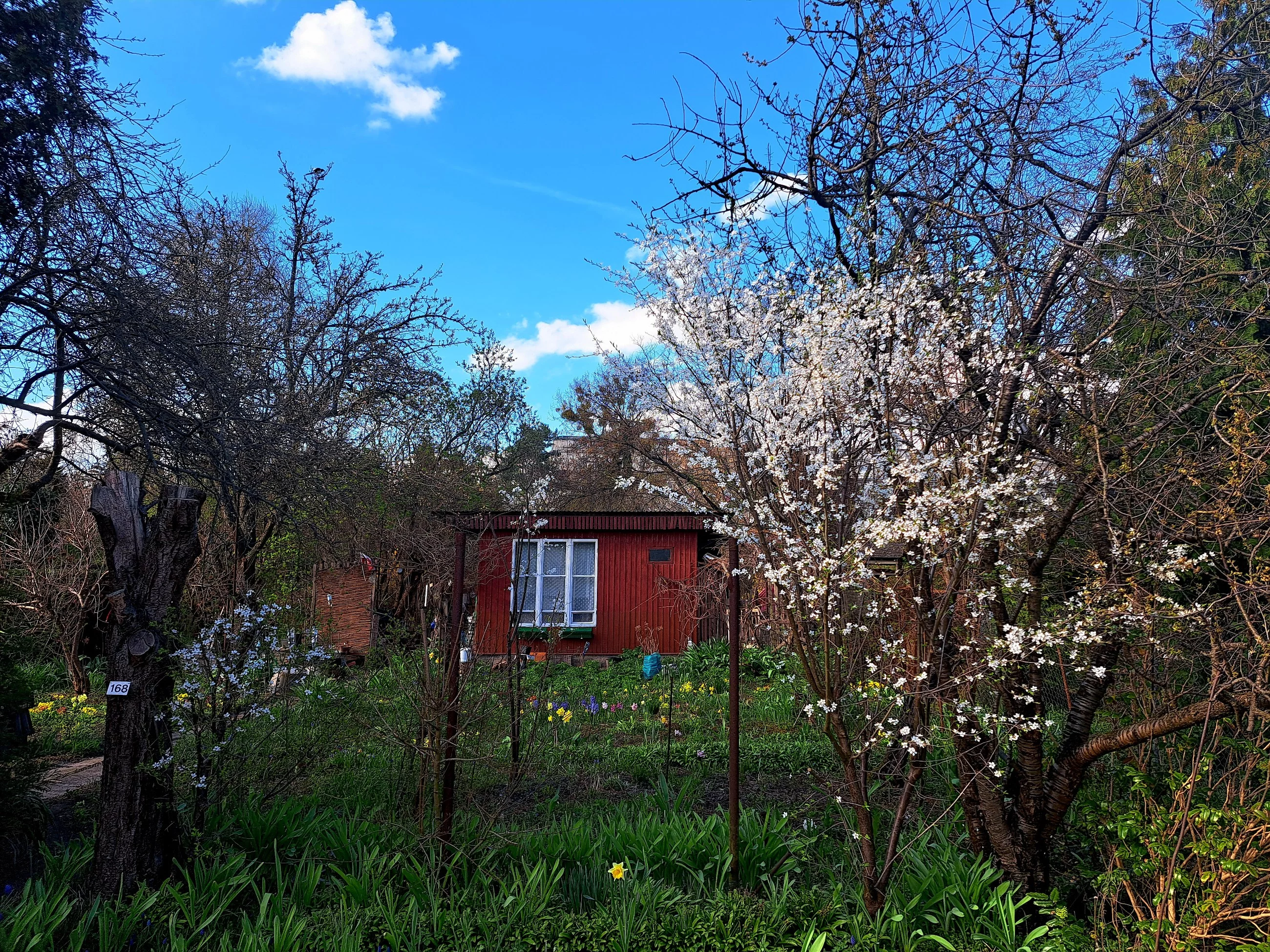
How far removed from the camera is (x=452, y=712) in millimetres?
3896

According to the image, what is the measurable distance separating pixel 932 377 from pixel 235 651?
3.90 m

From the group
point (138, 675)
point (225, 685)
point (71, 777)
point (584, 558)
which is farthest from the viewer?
point (584, 558)

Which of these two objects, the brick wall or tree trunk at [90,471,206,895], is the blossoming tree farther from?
the brick wall

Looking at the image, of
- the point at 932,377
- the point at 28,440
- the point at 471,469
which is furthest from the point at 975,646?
the point at 471,469

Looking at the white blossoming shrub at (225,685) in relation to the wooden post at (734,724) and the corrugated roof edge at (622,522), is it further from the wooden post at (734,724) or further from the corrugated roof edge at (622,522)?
the corrugated roof edge at (622,522)

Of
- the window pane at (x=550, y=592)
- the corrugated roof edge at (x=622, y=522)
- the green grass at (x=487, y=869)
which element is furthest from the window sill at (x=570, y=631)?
the green grass at (x=487, y=869)

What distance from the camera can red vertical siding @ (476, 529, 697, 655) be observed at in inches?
533

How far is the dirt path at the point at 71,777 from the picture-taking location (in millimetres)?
5766

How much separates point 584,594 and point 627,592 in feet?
2.58

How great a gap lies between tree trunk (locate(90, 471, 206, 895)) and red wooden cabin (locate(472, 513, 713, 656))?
926 cm

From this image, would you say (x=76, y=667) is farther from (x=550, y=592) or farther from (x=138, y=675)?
(x=138, y=675)

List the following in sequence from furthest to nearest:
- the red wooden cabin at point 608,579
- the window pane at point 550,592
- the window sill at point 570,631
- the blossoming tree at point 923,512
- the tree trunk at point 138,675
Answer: the window pane at point 550,592, the red wooden cabin at point 608,579, the window sill at point 570,631, the tree trunk at point 138,675, the blossoming tree at point 923,512

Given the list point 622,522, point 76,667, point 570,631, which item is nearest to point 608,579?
point 622,522

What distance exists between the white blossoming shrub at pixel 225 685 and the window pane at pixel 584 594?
9.18 m
